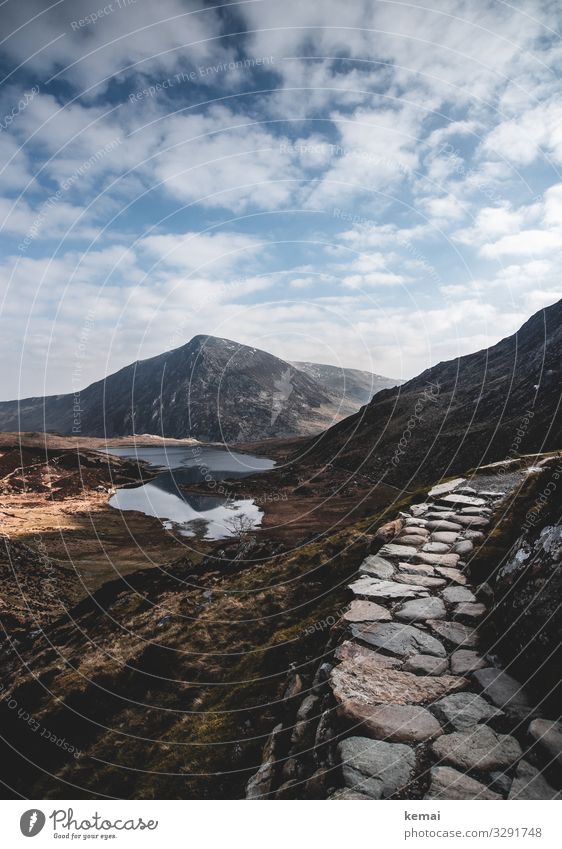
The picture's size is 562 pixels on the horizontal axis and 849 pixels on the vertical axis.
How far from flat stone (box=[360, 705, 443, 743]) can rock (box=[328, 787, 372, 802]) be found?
61cm

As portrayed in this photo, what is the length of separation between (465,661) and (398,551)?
12.8 feet

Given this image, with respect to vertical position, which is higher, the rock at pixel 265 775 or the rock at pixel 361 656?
the rock at pixel 361 656

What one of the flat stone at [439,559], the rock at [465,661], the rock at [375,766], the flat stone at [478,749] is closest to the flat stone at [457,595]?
the flat stone at [439,559]

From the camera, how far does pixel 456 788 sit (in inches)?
144

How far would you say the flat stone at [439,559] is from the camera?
830 centimetres

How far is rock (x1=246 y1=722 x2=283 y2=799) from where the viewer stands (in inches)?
169

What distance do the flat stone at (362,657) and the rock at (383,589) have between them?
62.1 inches

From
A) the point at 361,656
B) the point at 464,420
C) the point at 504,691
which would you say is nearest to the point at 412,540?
the point at 361,656

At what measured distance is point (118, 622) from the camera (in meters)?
13.3

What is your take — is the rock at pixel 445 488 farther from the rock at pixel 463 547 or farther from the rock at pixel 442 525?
the rock at pixel 463 547

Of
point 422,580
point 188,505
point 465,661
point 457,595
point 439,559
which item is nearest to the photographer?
point 465,661

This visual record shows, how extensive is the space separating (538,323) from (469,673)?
130 metres

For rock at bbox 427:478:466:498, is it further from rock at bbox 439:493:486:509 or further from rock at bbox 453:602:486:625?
rock at bbox 453:602:486:625

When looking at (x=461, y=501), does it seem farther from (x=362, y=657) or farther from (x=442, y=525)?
(x=362, y=657)
